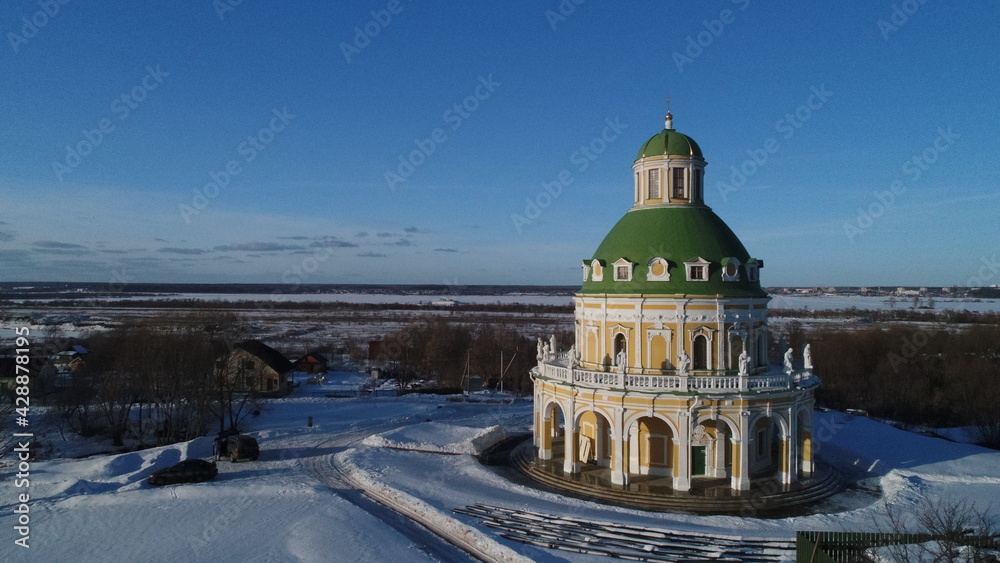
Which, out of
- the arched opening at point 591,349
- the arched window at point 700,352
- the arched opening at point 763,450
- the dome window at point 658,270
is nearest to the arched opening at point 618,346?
the arched opening at point 591,349

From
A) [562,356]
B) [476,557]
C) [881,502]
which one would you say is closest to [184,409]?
[562,356]

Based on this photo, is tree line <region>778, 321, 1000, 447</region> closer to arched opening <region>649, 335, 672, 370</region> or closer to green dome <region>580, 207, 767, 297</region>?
green dome <region>580, 207, 767, 297</region>

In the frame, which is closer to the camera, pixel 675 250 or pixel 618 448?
pixel 618 448

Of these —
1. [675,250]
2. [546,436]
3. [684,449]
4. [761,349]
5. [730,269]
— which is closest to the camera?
[684,449]

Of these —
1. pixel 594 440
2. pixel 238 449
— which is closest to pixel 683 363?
pixel 594 440

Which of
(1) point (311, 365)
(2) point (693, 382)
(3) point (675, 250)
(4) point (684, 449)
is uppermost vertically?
(3) point (675, 250)

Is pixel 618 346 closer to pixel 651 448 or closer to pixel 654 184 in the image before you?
pixel 651 448
